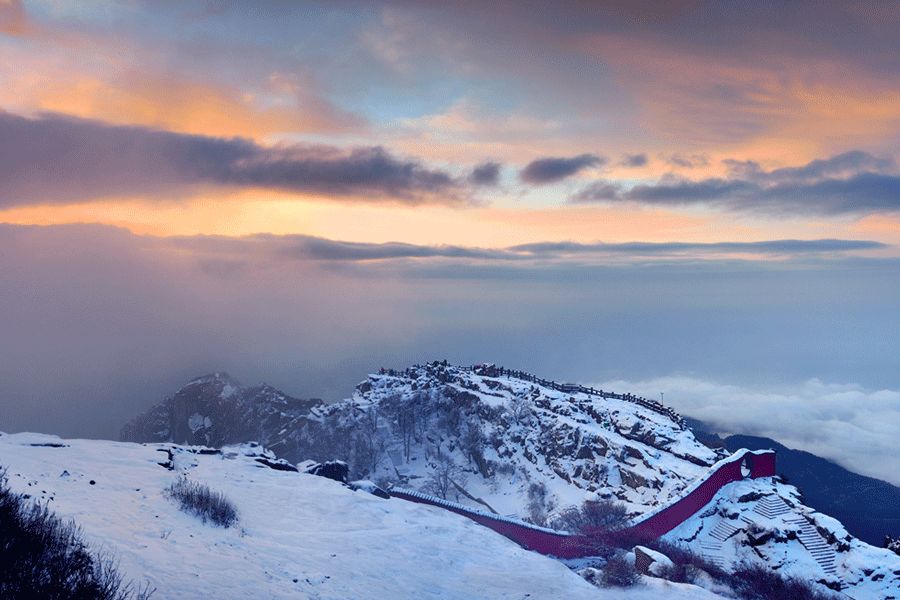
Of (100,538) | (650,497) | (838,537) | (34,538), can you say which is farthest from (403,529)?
→ (650,497)

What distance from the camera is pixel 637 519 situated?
5672cm

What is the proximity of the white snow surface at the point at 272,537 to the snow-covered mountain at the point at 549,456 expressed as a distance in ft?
104

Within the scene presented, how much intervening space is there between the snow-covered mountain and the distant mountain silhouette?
53227 mm

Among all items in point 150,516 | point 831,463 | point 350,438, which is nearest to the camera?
point 150,516

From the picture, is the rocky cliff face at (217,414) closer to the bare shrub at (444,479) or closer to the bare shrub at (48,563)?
the bare shrub at (444,479)

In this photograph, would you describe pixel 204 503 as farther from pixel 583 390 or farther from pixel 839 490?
pixel 839 490

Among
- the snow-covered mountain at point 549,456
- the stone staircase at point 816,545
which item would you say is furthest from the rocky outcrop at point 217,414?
the stone staircase at point 816,545

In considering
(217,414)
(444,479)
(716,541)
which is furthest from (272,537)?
(217,414)

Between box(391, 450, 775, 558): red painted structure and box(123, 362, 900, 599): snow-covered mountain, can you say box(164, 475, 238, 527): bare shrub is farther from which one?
box(123, 362, 900, 599): snow-covered mountain

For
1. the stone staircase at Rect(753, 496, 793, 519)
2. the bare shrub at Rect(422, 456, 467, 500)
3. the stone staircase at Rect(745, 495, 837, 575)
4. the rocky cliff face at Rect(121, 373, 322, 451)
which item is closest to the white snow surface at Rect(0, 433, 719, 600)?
the stone staircase at Rect(745, 495, 837, 575)

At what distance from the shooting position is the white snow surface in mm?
16984

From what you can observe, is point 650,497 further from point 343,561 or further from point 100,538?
point 100,538

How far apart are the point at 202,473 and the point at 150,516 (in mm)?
9914

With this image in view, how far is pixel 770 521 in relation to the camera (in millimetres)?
55500
